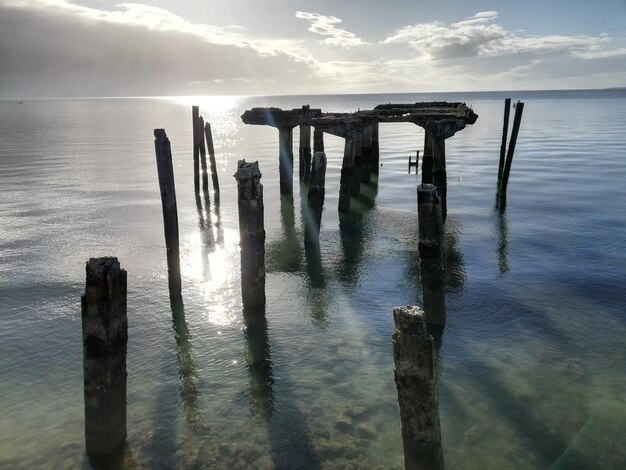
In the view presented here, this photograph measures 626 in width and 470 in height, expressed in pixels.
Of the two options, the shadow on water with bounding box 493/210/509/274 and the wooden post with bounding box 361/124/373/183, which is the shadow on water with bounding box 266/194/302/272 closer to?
the shadow on water with bounding box 493/210/509/274

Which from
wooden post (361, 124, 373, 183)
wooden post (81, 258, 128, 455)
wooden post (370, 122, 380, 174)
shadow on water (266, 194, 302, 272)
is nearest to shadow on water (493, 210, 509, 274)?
shadow on water (266, 194, 302, 272)

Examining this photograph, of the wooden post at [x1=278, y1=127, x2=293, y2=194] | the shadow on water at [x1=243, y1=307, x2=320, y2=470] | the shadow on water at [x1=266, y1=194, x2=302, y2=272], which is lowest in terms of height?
the shadow on water at [x1=243, y1=307, x2=320, y2=470]

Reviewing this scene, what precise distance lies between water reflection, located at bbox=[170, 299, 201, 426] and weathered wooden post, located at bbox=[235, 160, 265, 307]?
1.34 m

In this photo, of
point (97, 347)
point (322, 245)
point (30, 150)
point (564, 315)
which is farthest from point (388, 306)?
point (30, 150)

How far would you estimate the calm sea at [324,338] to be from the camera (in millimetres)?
6234

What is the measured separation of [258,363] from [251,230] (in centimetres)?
236

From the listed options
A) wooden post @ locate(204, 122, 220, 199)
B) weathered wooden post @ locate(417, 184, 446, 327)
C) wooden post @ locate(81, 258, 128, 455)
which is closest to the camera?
wooden post @ locate(81, 258, 128, 455)

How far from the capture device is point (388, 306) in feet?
34.1

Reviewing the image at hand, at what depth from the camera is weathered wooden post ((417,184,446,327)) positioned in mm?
8445

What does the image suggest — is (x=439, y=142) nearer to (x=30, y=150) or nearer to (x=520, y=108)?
(x=520, y=108)

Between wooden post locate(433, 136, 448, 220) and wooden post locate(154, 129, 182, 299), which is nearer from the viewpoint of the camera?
wooden post locate(154, 129, 182, 299)

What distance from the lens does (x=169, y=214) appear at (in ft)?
34.1

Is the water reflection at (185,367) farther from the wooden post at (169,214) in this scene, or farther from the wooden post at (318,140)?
the wooden post at (318,140)

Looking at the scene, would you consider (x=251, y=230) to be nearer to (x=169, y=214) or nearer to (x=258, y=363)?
(x=258, y=363)
